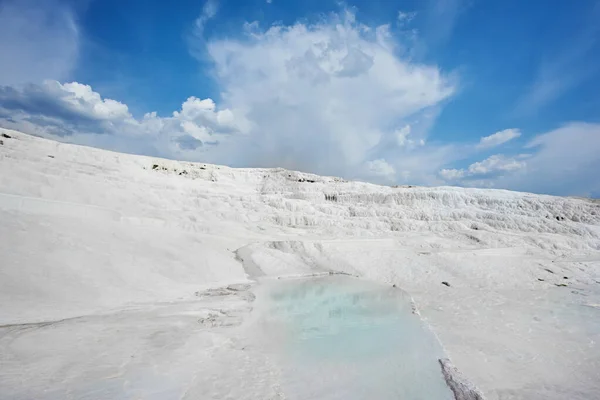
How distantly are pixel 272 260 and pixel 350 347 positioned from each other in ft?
31.9

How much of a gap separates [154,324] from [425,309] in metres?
7.82

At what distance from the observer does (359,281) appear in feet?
48.8

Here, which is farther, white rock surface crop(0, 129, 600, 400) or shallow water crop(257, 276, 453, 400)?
white rock surface crop(0, 129, 600, 400)

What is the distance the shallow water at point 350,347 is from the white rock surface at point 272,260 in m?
0.60

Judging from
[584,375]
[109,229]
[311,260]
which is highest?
[109,229]

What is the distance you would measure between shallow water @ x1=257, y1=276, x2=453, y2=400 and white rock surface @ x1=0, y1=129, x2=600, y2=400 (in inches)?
23.4

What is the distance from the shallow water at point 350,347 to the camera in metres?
5.46

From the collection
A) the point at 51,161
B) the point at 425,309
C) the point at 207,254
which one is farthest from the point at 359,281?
the point at 51,161

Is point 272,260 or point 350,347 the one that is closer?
point 350,347

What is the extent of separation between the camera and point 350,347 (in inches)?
280

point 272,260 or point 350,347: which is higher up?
point 272,260

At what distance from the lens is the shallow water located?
215 inches

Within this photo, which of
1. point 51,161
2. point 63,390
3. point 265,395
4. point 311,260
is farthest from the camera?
point 51,161

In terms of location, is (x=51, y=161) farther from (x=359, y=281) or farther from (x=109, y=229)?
(x=359, y=281)
